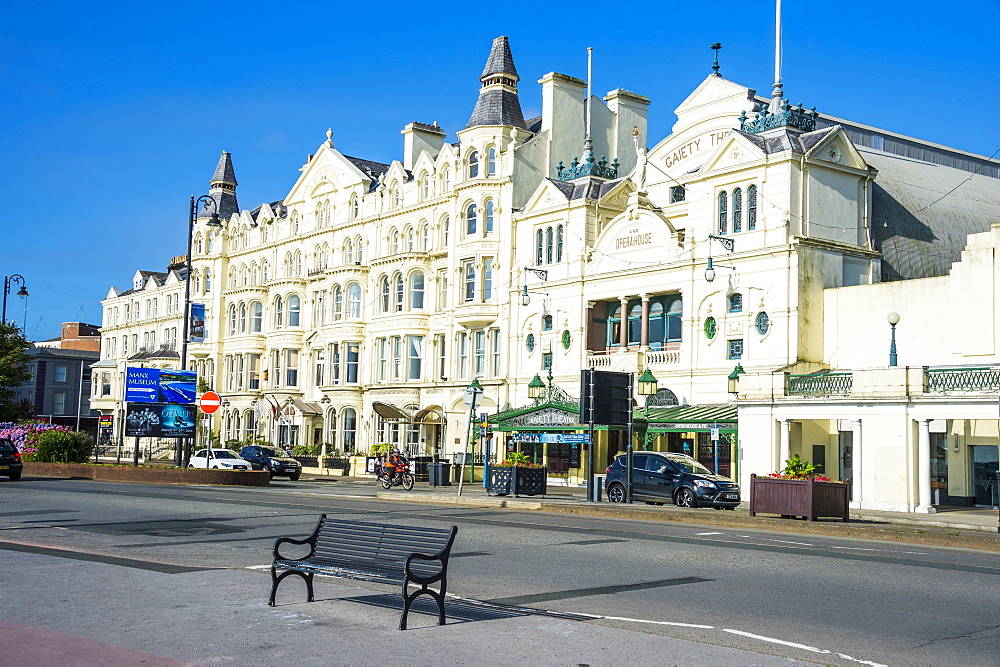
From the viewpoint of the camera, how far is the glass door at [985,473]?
1236 inches

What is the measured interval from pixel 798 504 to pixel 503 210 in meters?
30.3

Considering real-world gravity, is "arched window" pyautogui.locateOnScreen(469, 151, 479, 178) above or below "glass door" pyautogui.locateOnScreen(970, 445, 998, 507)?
above

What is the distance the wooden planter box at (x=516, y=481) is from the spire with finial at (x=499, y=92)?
2512 cm

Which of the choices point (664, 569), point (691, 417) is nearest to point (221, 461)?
point (691, 417)

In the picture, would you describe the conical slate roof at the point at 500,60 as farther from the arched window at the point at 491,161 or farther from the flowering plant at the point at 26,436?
the flowering plant at the point at 26,436

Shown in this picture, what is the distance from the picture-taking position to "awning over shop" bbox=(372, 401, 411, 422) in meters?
56.2

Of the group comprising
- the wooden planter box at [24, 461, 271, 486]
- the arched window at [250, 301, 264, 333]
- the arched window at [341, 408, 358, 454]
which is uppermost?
the arched window at [250, 301, 264, 333]

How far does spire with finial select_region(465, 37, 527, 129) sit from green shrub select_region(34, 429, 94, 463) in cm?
2419

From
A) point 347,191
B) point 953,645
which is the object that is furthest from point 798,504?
point 347,191

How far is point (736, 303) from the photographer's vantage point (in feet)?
132

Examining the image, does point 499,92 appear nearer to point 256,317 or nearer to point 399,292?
point 399,292

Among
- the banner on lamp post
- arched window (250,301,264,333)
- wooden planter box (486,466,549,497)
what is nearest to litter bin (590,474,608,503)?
wooden planter box (486,466,549,497)

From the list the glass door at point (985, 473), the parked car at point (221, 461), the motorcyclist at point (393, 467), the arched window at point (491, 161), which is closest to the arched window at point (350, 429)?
the parked car at point (221, 461)

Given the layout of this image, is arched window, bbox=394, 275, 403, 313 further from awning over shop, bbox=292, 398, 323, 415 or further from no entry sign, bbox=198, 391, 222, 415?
no entry sign, bbox=198, 391, 222, 415
